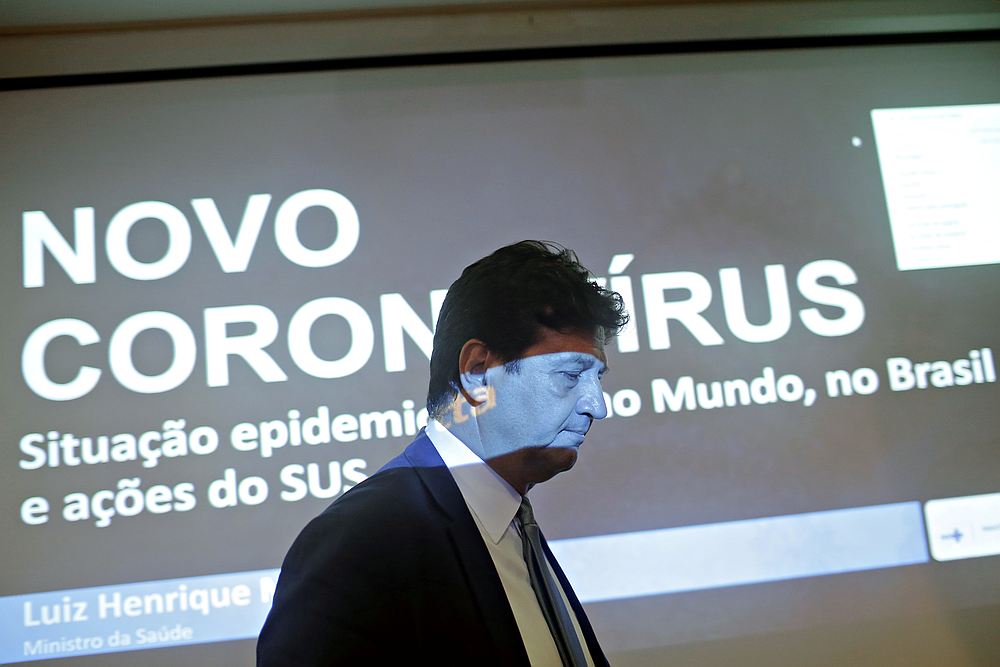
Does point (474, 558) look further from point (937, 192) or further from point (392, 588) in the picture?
point (937, 192)

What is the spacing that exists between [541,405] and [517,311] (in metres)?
0.23

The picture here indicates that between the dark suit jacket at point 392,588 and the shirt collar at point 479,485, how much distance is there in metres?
0.08

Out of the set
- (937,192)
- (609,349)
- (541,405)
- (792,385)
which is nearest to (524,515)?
(541,405)

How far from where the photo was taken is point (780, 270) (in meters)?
2.82

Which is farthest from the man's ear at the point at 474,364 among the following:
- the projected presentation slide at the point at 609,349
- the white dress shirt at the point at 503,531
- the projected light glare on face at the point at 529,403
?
the projected presentation slide at the point at 609,349

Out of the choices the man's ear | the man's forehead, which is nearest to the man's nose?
the man's forehead

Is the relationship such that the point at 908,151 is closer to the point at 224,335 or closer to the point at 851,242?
the point at 851,242

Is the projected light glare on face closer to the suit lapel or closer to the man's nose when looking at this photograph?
the man's nose

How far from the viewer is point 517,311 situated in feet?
5.27

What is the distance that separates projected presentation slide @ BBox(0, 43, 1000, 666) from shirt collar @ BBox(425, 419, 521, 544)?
1.18 m

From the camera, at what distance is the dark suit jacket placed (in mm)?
→ 1095

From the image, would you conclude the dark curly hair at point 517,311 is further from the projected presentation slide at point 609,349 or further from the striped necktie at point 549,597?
the projected presentation slide at point 609,349

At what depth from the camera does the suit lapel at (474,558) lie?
119 centimetres

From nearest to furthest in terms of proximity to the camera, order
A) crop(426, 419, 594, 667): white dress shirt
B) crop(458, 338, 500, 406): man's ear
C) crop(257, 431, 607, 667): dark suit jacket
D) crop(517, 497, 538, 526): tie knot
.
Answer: crop(257, 431, 607, 667): dark suit jacket, crop(426, 419, 594, 667): white dress shirt, crop(517, 497, 538, 526): tie knot, crop(458, 338, 500, 406): man's ear
